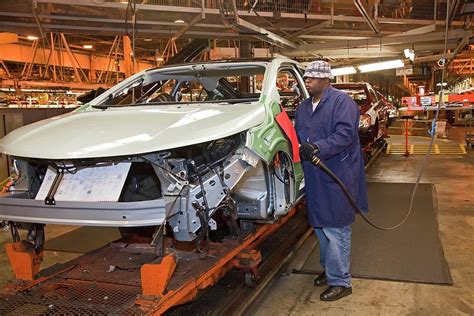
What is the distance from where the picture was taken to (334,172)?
358 centimetres

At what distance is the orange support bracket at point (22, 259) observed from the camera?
10.6 feet

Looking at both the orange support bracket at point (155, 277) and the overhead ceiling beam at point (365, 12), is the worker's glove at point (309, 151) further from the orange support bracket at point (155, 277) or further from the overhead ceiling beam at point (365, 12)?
the overhead ceiling beam at point (365, 12)

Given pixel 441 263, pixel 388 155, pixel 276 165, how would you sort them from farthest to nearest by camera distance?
pixel 388 155, pixel 441 263, pixel 276 165

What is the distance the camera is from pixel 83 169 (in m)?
2.92

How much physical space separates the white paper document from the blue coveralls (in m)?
1.51

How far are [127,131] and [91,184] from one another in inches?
16.2

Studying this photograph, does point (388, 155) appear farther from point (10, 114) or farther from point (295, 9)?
point (10, 114)

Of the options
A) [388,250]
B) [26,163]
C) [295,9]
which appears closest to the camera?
[26,163]

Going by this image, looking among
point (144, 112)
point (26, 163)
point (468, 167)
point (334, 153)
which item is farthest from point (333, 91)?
point (468, 167)

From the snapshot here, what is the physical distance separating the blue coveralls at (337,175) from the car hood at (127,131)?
1.75ft

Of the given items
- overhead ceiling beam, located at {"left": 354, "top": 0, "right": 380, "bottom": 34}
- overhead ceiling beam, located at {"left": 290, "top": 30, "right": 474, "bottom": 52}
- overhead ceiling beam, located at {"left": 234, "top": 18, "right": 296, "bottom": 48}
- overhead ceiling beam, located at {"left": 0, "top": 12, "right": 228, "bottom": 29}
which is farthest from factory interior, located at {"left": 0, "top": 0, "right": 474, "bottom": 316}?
overhead ceiling beam, located at {"left": 290, "top": 30, "right": 474, "bottom": 52}

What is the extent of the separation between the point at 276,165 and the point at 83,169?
1538mm

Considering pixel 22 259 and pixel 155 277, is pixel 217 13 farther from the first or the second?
pixel 155 277

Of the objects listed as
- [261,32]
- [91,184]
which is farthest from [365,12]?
[91,184]
